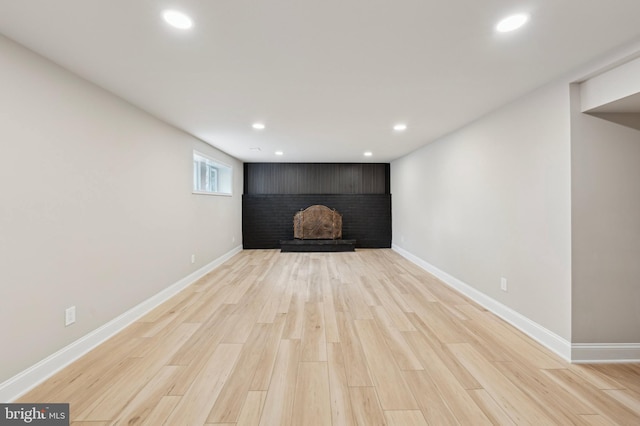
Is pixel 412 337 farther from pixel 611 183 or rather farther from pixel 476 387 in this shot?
pixel 611 183

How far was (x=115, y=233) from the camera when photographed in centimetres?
261

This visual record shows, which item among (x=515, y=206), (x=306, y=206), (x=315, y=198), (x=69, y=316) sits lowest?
(x=69, y=316)

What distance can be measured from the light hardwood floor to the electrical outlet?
300mm

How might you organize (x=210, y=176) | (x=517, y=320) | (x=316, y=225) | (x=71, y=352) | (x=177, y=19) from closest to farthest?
(x=177, y=19) → (x=71, y=352) → (x=517, y=320) → (x=210, y=176) → (x=316, y=225)

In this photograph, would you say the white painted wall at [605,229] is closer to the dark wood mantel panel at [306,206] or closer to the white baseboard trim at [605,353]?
the white baseboard trim at [605,353]

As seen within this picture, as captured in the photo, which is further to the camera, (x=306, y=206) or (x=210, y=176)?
(x=306, y=206)

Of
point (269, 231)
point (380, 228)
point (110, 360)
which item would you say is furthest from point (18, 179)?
point (380, 228)

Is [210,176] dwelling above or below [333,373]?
above

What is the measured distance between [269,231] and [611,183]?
615cm

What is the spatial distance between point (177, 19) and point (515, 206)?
10.1 ft

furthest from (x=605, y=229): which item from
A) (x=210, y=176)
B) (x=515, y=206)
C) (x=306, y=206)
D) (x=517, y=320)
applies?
(x=306, y=206)

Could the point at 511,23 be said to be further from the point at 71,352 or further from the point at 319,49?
the point at 71,352

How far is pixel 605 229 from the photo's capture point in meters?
2.15

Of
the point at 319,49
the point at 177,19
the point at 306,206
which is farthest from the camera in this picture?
the point at 306,206
